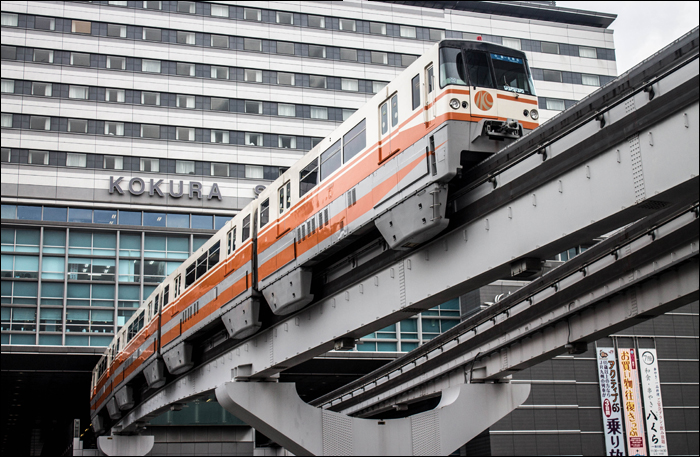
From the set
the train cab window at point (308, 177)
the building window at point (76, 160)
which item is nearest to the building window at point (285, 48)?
the building window at point (76, 160)

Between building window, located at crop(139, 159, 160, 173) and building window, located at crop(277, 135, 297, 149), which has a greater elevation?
building window, located at crop(277, 135, 297, 149)

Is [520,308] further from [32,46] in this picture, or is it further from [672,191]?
[32,46]

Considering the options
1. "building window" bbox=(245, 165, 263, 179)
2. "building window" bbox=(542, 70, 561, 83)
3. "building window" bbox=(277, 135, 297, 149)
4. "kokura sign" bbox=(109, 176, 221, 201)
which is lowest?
"kokura sign" bbox=(109, 176, 221, 201)

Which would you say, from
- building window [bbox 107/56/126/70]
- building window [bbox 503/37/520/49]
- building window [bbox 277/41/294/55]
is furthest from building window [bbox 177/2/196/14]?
building window [bbox 503/37/520/49]

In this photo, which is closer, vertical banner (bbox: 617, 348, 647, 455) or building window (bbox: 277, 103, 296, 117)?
vertical banner (bbox: 617, 348, 647, 455)

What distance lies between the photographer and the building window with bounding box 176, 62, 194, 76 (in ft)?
178

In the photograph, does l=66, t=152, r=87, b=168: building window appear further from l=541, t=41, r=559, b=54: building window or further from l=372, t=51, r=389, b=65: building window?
l=541, t=41, r=559, b=54: building window

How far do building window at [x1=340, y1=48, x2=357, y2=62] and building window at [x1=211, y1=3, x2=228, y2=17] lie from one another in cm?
902

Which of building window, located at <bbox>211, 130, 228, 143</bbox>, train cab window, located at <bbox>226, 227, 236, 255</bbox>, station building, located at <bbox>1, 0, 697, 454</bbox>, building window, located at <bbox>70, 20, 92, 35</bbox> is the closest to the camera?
train cab window, located at <bbox>226, 227, 236, 255</bbox>

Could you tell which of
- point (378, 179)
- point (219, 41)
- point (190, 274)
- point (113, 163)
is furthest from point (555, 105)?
point (378, 179)

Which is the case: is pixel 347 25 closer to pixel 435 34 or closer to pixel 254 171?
pixel 435 34

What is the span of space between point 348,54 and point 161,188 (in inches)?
689

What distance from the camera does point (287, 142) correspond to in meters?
54.3

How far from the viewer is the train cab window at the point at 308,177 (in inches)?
771
